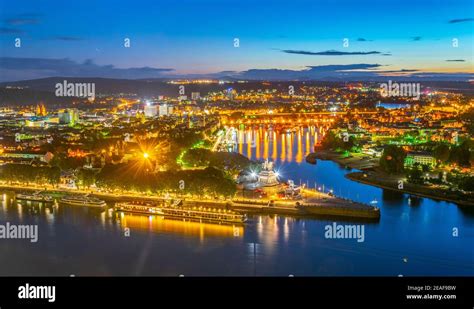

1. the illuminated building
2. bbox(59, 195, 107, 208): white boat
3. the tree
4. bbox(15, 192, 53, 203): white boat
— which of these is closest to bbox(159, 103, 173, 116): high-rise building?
the illuminated building

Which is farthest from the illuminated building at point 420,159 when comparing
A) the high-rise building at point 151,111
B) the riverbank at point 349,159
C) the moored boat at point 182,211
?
the high-rise building at point 151,111

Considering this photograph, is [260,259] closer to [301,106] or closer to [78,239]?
[78,239]

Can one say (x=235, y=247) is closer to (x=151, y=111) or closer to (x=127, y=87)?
(x=151, y=111)

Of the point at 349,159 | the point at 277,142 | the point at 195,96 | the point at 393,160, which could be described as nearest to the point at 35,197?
the point at 393,160

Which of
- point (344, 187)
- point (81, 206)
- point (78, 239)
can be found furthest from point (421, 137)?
point (78, 239)

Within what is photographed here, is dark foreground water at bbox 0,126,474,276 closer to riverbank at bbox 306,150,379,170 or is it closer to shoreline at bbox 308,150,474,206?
shoreline at bbox 308,150,474,206
